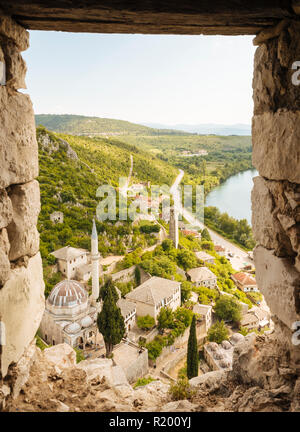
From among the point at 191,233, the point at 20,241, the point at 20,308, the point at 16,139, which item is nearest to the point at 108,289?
the point at 20,308

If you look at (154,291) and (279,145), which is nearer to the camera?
(279,145)

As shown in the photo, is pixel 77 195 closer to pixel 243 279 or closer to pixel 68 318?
pixel 68 318

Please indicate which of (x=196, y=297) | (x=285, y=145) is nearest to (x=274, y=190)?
(x=285, y=145)

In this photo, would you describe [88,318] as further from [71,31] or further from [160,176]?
[160,176]

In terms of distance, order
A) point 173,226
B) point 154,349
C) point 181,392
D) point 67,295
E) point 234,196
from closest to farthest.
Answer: point 181,392 → point 154,349 → point 67,295 → point 173,226 → point 234,196

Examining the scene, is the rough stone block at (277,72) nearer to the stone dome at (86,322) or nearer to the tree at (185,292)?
the stone dome at (86,322)

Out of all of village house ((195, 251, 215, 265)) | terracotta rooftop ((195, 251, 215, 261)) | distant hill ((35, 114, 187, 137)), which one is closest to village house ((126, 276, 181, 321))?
village house ((195, 251, 215, 265))

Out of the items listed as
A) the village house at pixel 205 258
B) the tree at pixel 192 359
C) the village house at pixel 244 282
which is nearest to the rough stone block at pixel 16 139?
the tree at pixel 192 359
